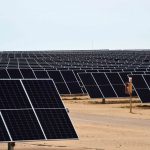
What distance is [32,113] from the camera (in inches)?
848

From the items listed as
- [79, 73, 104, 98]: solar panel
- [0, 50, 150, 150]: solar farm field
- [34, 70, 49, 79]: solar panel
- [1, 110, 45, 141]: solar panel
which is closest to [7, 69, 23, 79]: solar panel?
[0, 50, 150, 150]: solar farm field

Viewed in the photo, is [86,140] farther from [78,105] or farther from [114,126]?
[78,105]

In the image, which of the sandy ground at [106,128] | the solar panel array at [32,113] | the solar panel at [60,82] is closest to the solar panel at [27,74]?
the solar panel at [60,82]

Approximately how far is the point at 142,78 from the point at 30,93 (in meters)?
27.4

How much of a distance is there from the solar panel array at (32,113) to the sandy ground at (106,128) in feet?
11.1

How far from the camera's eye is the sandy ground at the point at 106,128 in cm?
2623

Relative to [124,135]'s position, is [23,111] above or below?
above

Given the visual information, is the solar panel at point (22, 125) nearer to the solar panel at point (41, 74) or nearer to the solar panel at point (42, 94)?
the solar panel at point (42, 94)

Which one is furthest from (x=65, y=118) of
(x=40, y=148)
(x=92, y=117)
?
(x=92, y=117)

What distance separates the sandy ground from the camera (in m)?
26.2

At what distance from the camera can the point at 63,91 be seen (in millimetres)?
55375

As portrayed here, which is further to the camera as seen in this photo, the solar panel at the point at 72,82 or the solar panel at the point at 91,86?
the solar panel at the point at 72,82

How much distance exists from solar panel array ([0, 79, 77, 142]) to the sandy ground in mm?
3397

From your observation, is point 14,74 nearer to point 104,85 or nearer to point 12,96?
point 104,85
